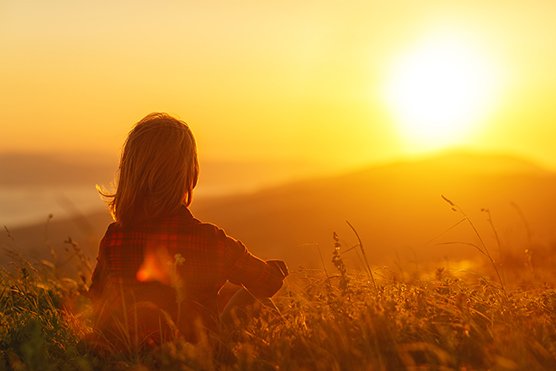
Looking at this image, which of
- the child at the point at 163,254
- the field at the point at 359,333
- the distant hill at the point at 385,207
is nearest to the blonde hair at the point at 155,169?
the child at the point at 163,254

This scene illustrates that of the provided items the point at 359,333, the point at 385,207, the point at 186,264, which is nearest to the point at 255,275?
the point at 186,264

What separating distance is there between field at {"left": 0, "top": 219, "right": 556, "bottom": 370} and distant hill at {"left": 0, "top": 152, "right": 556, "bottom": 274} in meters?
15.8

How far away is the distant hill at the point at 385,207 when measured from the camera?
25.0 metres

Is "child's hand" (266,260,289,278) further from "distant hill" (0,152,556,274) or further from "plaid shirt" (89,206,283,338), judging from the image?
"distant hill" (0,152,556,274)

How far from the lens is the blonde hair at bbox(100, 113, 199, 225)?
4.68 metres

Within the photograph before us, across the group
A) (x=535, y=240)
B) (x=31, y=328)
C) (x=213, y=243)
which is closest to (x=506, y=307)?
(x=213, y=243)

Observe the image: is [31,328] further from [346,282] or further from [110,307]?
[346,282]

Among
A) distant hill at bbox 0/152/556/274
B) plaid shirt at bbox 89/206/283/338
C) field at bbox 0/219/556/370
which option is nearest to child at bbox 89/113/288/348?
plaid shirt at bbox 89/206/283/338

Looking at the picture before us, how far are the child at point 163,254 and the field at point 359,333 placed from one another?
0.60 ft

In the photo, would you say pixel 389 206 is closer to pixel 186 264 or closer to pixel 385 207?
pixel 385 207

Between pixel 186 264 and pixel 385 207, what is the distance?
2570 cm

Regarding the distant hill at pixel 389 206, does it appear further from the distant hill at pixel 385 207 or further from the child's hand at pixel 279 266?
the child's hand at pixel 279 266

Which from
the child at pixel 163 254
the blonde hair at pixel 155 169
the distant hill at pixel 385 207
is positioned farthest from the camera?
the distant hill at pixel 385 207

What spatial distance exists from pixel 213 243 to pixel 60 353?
1166mm
